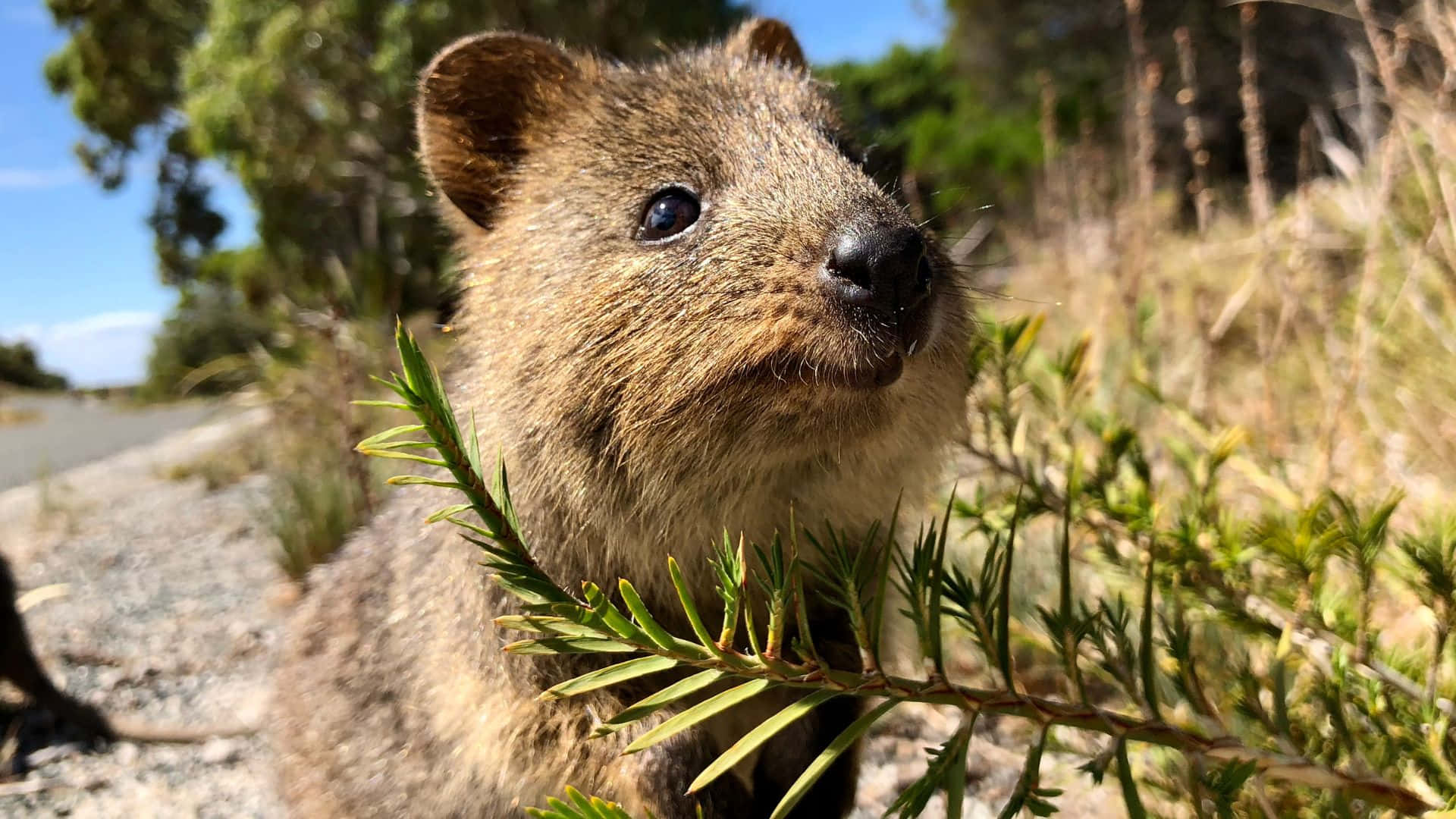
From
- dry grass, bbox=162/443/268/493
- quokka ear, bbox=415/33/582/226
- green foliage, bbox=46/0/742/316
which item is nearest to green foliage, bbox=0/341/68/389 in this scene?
green foliage, bbox=46/0/742/316

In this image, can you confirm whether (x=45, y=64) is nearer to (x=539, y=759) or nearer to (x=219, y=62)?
(x=219, y=62)

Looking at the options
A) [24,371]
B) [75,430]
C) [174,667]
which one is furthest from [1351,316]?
[24,371]

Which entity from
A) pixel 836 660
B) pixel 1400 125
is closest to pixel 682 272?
pixel 836 660

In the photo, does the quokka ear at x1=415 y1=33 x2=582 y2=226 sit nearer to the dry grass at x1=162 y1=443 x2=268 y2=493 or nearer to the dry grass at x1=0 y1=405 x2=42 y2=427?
the dry grass at x1=162 y1=443 x2=268 y2=493

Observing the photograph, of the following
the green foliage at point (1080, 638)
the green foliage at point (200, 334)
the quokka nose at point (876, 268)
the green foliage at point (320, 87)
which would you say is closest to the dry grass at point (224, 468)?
the green foliage at point (320, 87)

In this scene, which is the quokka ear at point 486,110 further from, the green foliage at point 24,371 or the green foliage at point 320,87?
the green foliage at point 24,371

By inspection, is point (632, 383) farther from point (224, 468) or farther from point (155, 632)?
point (224, 468)
